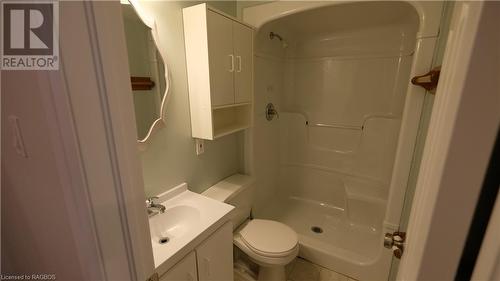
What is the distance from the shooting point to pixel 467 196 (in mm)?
302

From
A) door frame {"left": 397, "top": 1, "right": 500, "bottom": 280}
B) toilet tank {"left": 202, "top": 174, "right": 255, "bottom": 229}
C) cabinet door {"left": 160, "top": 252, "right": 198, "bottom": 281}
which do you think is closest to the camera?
door frame {"left": 397, "top": 1, "right": 500, "bottom": 280}

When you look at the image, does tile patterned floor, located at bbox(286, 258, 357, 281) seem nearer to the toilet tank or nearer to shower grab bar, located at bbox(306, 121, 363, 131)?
the toilet tank

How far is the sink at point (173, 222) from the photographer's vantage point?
1173 millimetres

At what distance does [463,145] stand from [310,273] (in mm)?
1872

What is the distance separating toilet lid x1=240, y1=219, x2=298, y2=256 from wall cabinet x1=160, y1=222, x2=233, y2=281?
0.25 m

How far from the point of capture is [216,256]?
1217mm

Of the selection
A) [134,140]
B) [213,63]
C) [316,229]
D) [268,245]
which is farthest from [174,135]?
[316,229]

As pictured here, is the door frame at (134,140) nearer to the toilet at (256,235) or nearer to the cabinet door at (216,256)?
the cabinet door at (216,256)

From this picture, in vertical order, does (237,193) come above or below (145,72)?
below

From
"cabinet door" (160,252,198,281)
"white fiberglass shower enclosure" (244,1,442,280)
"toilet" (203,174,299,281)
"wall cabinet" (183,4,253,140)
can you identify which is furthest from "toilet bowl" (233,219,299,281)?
"wall cabinet" (183,4,253,140)

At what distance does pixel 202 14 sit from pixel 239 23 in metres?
0.32

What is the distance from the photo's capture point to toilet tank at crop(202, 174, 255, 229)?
1579 mm

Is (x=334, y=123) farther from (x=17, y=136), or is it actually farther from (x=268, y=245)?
(x=17, y=136)

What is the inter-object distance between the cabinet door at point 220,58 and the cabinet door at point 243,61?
0.05m
